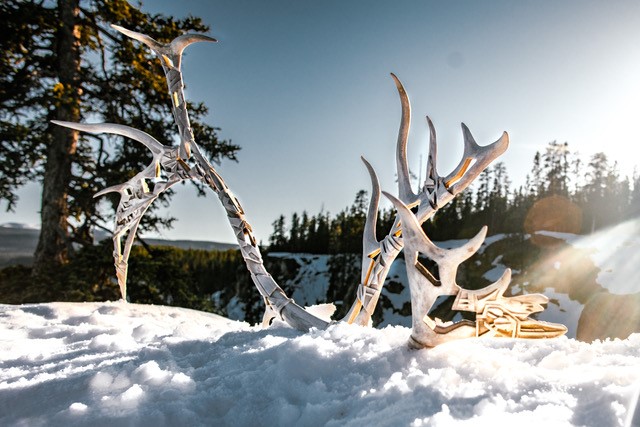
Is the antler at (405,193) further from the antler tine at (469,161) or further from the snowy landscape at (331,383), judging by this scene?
the snowy landscape at (331,383)

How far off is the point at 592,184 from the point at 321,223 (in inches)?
1554

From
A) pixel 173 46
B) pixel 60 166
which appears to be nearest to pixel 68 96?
pixel 60 166

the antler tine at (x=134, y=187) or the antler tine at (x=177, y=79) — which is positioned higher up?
the antler tine at (x=177, y=79)

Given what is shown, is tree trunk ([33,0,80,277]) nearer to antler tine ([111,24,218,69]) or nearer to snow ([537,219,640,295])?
antler tine ([111,24,218,69])

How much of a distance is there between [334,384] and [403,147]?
1.77 meters

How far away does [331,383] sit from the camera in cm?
155

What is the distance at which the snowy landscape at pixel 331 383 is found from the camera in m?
1.25

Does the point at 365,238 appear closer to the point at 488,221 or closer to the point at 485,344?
the point at 485,344

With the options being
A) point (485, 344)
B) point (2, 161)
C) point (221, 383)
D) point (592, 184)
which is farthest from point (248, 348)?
point (592, 184)

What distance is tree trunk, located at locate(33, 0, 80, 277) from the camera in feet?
29.4

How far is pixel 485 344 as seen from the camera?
7.20 feet

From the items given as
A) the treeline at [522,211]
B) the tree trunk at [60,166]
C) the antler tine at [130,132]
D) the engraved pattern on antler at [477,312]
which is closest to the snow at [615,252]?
the treeline at [522,211]

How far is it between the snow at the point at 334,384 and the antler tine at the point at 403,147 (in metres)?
1.00

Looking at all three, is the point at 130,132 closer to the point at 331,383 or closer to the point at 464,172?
the point at 464,172
